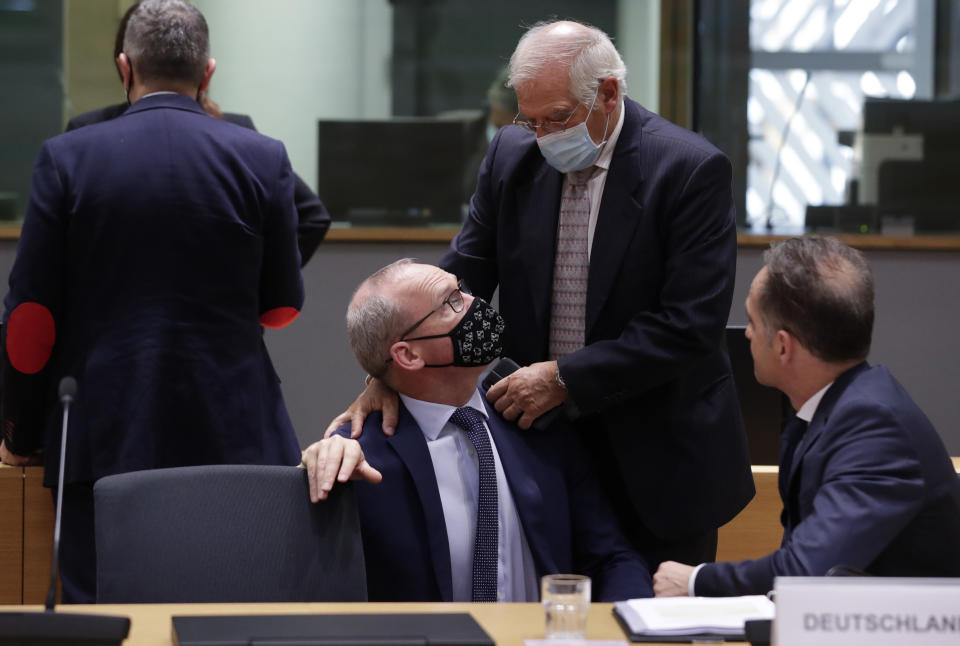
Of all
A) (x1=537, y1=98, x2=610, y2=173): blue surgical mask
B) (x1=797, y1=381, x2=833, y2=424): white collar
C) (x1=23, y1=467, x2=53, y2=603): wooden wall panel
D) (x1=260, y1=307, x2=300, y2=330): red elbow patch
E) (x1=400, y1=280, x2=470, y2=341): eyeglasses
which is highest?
(x1=537, y1=98, x2=610, y2=173): blue surgical mask

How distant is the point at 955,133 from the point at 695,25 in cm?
110

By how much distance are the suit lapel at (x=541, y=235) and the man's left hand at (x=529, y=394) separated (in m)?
0.21

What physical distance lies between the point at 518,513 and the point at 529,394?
21cm

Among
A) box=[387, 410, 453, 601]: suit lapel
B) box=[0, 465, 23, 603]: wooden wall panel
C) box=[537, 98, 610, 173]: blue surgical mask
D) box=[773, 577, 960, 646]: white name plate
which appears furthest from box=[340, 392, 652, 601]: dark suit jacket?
box=[0, 465, 23, 603]: wooden wall panel

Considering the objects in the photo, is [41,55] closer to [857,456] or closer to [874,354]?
[874,354]

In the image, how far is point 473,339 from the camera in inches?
82.7

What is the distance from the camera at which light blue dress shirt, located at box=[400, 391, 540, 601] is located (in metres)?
2.00

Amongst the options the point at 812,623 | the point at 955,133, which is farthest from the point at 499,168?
the point at 955,133

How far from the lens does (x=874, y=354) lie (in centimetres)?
476

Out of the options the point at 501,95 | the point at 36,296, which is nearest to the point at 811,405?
the point at 36,296

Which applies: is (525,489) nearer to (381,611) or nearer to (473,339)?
(473,339)

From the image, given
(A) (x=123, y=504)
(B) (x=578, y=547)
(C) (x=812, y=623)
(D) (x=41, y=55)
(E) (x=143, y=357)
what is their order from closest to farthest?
(C) (x=812, y=623), (A) (x=123, y=504), (B) (x=578, y=547), (E) (x=143, y=357), (D) (x=41, y=55)

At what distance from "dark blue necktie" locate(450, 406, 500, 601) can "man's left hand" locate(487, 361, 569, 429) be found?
69 millimetres

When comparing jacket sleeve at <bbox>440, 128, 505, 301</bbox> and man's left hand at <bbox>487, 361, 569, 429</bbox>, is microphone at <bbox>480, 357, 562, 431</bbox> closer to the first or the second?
man's left hand at <bbox>487, 361, 569, 429</bbox>
